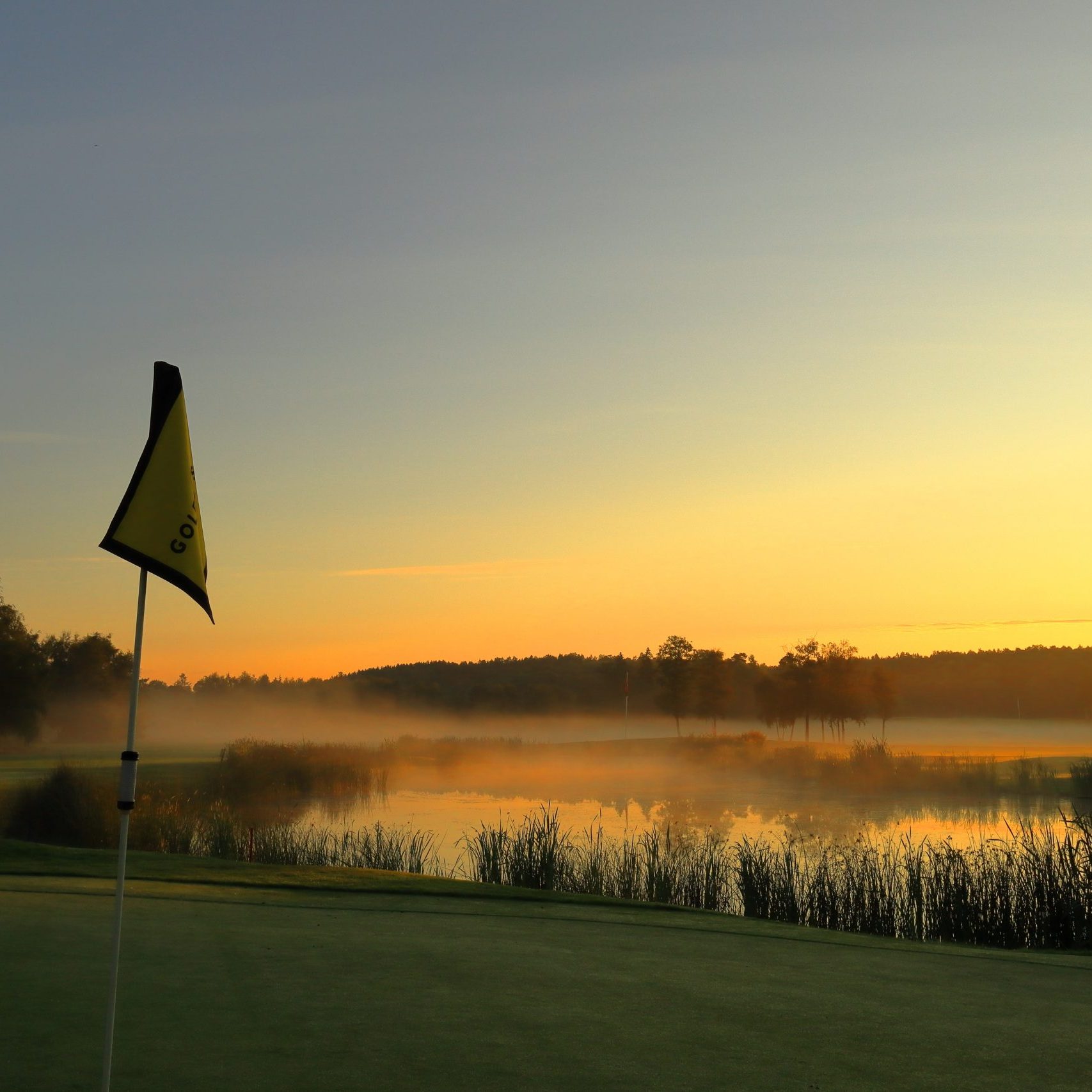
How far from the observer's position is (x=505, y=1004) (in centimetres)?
618

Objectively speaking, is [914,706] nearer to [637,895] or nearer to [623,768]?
[623,768]

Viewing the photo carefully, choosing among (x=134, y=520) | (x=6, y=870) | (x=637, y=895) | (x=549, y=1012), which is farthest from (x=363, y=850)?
(x=134, y=520)

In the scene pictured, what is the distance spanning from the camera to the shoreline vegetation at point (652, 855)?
13812mm

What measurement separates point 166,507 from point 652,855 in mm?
12642

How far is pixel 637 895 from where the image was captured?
53.1ft

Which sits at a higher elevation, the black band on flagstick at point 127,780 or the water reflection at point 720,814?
the black band on flagstick at point 127,780

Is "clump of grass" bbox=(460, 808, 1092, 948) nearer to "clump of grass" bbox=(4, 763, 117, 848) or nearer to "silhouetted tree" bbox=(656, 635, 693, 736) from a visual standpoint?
"clump of grass" bbox=(4, 763, 117, 848)

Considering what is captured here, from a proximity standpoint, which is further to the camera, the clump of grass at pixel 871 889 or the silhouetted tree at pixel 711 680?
the silhouetted tree at pixel 711 680

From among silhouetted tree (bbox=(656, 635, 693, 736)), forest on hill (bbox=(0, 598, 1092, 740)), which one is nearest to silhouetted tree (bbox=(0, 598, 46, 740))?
forest on hill (bbox=(0, 598, 1092, 740))

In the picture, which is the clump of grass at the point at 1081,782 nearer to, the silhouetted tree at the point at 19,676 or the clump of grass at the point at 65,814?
the clump of grass at the point at 65,814

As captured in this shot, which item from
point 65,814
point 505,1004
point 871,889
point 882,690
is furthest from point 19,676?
point 882,690

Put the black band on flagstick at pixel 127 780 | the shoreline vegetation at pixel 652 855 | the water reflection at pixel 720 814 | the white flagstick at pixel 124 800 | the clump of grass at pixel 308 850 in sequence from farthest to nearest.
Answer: the water reflection at pixel 720 814, the clump of grass at pixel 308 850, the shoreline vegetation at pixel 652 855, the black band on flagstick at pixel 127 780, the white flagstick at pixel 124 800

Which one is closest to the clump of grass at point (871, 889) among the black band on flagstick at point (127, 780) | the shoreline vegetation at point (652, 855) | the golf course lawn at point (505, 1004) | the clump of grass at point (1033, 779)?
the shoreline vegetation at point (652, 855)

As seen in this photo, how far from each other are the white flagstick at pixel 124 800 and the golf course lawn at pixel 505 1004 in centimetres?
53
